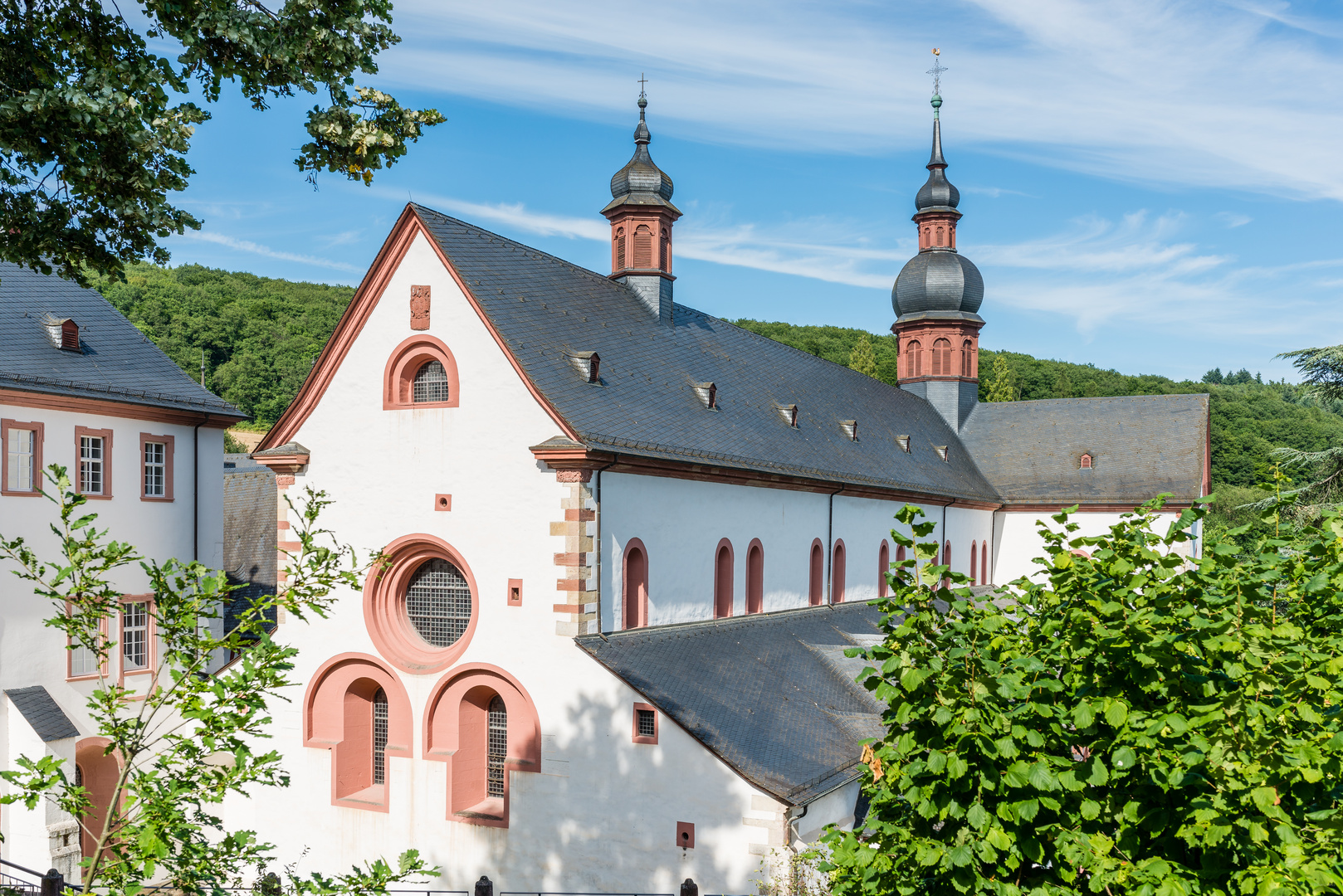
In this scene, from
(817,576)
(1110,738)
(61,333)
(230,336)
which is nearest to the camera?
(1110,738)

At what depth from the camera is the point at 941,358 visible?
41.4 metres

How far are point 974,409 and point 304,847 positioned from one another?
31286 mm

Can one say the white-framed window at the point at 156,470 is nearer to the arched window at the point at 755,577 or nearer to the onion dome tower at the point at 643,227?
the onion dome tower at the point at 643,227

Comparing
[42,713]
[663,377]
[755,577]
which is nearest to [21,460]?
[42,713]

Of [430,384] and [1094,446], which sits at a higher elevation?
[430,384]

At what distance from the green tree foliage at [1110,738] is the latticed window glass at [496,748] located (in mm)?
11439

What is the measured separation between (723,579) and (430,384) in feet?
22.0

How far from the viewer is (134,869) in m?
6.05

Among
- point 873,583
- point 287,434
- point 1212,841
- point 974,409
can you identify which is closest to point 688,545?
point 287,434

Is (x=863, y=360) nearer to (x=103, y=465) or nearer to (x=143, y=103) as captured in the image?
(x=103, y=465)

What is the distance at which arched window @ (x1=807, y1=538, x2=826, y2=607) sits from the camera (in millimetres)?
23953

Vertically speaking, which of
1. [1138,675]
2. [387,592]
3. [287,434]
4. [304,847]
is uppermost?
[287,434]

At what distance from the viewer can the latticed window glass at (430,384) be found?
59.8ft

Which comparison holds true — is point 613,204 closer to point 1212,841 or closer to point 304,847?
point 304,847
